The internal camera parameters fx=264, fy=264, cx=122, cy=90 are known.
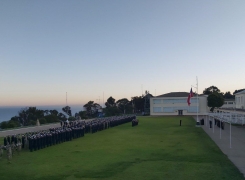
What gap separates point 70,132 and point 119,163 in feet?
27.5

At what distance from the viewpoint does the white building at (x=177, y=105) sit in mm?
54869

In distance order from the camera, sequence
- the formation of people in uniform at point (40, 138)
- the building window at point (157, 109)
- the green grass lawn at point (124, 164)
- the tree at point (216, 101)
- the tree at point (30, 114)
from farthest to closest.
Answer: the building window at point (157, 109) < the tree at point (216, 101) < the tree at point (30, 114) < the formation of people in uniform at point (40, 138) < the green grass lawn at point (124, 164)

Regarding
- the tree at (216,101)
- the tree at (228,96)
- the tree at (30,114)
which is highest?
the tree at (228,96)

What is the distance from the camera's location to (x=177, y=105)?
56219mm

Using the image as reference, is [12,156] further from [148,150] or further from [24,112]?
[24,112]

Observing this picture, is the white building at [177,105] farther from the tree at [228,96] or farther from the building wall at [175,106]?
the tree at [228,96]

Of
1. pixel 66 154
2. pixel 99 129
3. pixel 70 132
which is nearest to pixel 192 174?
pixel 66 154

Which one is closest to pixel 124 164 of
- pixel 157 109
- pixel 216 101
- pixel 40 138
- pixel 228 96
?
pixel 40 138

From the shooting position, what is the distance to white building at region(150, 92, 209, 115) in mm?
54869

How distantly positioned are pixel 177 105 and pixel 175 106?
0.48 metres

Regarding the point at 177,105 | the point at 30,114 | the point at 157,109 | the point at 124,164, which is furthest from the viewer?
the point at 157,109

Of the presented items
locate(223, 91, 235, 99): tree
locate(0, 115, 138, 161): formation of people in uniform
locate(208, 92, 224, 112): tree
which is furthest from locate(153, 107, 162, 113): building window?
locate(223, 91, 235, 99): tree

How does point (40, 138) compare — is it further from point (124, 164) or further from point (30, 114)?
point (30, 114)

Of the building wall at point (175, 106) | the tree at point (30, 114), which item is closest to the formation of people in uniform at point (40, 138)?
the tree at point (30, 114)
